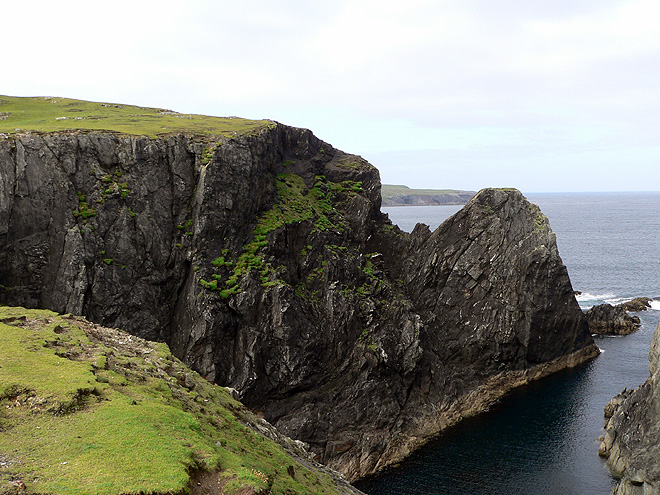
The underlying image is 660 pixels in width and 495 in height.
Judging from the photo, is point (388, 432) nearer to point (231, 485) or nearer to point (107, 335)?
point (107, 335)

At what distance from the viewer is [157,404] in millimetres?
24531

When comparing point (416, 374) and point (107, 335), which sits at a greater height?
point (107, 335)

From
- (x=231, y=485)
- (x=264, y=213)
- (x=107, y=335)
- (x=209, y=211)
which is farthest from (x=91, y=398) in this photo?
(x=264, y=213)

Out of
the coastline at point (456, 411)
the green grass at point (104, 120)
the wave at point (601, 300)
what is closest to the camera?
the coastline at point (456, 411)

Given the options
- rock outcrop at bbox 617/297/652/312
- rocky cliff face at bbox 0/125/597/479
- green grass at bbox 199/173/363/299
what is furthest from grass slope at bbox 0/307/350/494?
rock outcrop at bbox 617/297/652/312

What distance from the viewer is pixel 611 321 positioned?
105000 millimetres

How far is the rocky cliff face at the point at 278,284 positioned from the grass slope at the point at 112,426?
1276 inches

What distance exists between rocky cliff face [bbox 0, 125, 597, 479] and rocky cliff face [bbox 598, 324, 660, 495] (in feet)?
72.5

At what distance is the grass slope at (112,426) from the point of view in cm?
1819

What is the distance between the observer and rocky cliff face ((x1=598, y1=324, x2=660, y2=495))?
45.2 m

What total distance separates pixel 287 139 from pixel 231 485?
79.4 m

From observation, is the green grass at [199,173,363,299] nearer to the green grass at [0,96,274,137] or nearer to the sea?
the green grass at [0,96,274,137]

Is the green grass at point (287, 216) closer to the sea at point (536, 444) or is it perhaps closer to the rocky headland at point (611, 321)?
the sea at point (536, 444)

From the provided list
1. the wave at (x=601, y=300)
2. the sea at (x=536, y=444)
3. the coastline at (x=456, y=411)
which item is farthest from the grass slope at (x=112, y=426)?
the wave at (x=601, y=300)
